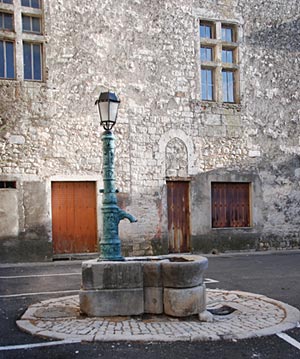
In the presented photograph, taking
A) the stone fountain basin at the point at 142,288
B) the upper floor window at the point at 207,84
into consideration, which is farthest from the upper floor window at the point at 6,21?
the stone fountain basin at the point at 142,288

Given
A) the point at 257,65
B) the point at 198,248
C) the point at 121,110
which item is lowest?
the point at 198,248

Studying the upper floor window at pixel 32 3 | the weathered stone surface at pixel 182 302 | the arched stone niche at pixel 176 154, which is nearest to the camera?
the weathered stone surface at pixel 182 302

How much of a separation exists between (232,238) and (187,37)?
593 centimetres

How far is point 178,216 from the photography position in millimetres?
12500

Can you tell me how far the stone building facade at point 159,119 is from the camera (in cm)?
1109

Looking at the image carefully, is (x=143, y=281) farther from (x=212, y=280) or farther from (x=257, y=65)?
(x=257, y=65)

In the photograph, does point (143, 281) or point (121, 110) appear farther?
point (121, 110)

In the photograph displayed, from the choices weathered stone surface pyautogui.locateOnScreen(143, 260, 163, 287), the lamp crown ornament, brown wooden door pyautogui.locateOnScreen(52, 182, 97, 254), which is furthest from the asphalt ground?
the lamp crown ornament

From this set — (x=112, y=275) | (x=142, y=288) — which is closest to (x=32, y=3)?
(x=112, y=275)

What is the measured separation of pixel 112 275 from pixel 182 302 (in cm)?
88

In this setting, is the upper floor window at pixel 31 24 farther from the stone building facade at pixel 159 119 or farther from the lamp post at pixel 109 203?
the lamp post at pixel 109 203

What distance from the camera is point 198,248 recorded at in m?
12.5

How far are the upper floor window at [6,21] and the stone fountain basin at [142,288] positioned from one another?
8.06m

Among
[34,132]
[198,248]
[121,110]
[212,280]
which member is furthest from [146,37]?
[212,280]
